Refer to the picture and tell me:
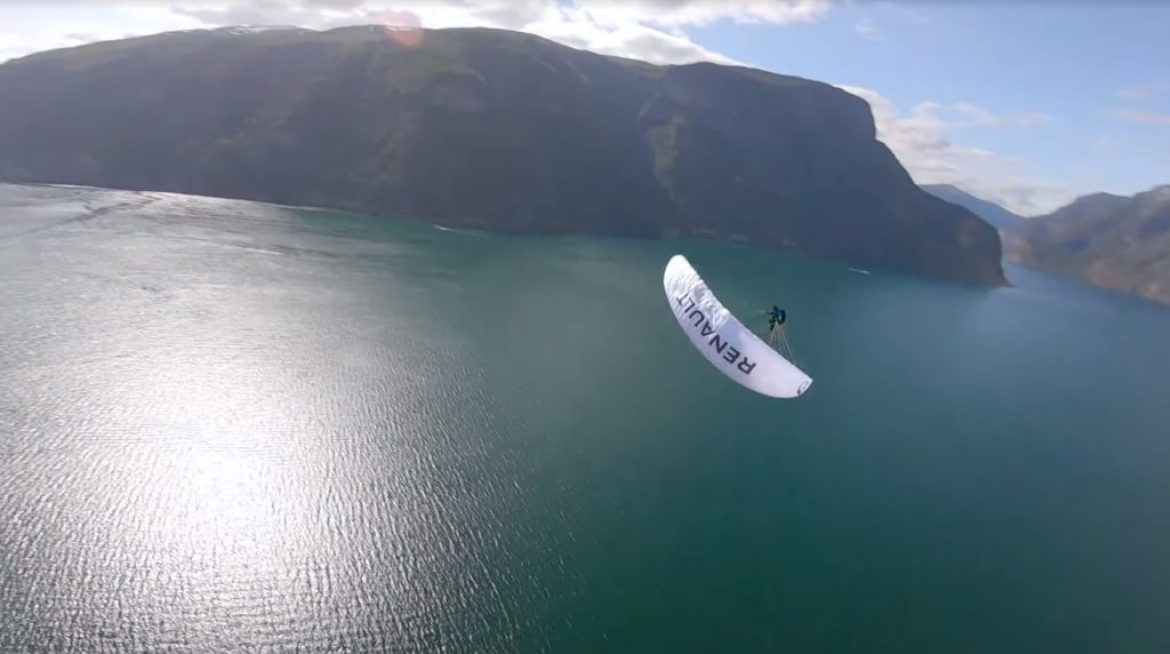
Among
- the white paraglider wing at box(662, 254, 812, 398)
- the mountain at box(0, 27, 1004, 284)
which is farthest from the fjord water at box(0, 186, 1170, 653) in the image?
the mountain at box(0, 27, 1004, 284)

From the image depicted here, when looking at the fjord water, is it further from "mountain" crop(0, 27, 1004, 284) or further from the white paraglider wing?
"mountain" crop(0, 27, 1004, 284)

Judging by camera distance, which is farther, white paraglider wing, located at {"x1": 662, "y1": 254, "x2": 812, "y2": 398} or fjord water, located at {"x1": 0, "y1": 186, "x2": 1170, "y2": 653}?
fjord water, located at {"x1": 0, "y1": 186, "x2": 1170, "y2": 653}

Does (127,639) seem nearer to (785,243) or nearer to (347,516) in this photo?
(347,516)

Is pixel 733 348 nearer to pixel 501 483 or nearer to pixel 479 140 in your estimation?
pixel 501 483

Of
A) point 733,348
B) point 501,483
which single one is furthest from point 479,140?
point 733,348

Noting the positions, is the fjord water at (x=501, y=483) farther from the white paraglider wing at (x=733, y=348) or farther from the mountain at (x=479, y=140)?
the mountain at (x=479, y=140)

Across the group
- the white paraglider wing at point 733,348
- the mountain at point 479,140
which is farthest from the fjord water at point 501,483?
the mountain at point 479,140
